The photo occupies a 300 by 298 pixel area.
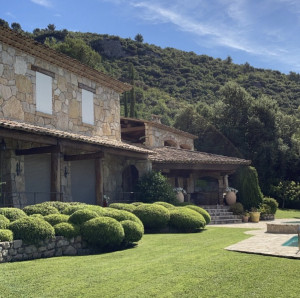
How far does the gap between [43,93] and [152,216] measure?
23.0ft

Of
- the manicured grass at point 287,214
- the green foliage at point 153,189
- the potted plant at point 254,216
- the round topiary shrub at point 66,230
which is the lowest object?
the manicured grass at point 287,214

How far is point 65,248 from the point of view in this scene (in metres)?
9.19

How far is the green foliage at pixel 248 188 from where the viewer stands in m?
22.0

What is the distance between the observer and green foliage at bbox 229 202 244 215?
2091 cm

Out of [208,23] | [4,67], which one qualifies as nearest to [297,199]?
[208,23]

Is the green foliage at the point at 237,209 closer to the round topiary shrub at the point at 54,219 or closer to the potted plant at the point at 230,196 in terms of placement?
the potted plant at the point at 230,196

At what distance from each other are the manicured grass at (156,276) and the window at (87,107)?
10.6m

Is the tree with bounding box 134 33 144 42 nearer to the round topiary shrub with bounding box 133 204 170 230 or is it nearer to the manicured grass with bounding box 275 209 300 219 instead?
the manicured grass with bounding box 275 209 300 219

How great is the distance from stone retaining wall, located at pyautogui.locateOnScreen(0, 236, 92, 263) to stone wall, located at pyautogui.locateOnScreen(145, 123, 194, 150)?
51.3 feet

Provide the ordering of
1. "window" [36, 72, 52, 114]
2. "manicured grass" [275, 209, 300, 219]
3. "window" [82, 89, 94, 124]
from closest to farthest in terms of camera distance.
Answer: "window" [36, 72, 52, 114], "window" [82, 89, 94, 124], "manicured grass" [275, 209, 300, 219]

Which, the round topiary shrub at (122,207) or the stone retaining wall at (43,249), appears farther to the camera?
the round topiary shrub at (122,207)

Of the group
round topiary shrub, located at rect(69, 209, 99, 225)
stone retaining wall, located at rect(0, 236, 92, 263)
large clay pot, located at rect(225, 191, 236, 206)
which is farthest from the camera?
large clay pot, located at rect(225, 191, 236, 206)

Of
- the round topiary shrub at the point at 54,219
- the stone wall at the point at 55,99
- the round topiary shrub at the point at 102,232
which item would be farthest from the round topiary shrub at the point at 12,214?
the stone wall at the point at 55,99

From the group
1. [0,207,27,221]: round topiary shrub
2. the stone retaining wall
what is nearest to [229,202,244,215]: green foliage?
the stone retaining wall
